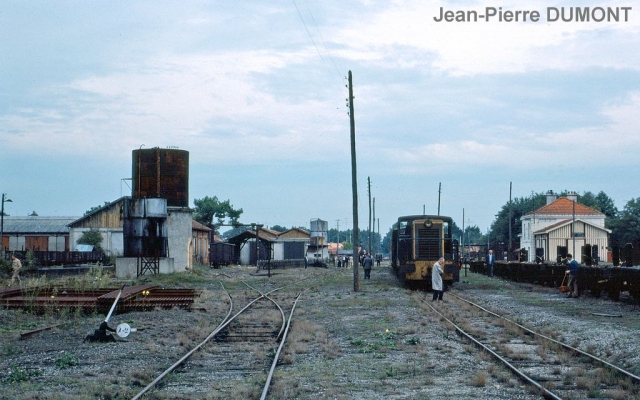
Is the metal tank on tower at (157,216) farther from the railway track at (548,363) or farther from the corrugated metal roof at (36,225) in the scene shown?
the corrugated metal roof at (36,225)

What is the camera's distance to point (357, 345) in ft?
46.6

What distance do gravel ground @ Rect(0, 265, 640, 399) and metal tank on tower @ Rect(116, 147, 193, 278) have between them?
1986cm

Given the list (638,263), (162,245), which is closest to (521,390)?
(638,263)

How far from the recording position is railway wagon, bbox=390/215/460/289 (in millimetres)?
32469

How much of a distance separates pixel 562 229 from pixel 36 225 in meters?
53.5

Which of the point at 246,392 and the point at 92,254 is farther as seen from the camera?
the point at 92,254

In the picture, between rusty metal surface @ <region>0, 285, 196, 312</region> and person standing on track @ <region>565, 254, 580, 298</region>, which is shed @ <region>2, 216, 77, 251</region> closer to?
rusty metal surface @ <region>0, 285, 196, 312</region>

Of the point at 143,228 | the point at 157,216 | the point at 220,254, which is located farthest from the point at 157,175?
the point at 220,254

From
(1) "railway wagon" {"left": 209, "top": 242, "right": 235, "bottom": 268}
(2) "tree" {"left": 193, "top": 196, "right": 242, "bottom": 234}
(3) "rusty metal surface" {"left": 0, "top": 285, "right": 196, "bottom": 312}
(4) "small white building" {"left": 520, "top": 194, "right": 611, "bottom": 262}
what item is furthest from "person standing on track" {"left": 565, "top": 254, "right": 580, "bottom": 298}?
(2) "tree" {"left": 193, "top": 196, "right": 242, "bottom": 234}

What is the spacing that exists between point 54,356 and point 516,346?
319 inches

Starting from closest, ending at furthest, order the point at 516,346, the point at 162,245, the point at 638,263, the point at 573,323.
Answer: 1. the point at 516,346
2. the point at 573,323
3. the point at 638,263
4. the point at 162,245

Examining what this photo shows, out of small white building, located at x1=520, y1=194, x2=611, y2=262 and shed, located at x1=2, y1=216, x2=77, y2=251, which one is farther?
shed, located at x1=2, y1=216, x2=77, y2=251

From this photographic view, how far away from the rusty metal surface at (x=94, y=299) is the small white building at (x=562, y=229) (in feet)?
152

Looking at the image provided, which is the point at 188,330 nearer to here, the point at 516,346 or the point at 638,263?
the point at 516,346
